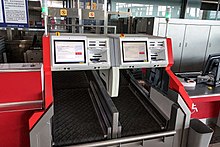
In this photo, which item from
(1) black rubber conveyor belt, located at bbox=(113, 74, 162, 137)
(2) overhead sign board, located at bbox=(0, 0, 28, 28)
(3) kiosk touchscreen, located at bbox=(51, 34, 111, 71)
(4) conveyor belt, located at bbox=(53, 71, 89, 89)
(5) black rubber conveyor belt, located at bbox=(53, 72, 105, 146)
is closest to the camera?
(3) kiosk touchscreen, located at bbox=(51, 34, 111, 71)

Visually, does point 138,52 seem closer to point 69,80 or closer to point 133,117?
point 133,117

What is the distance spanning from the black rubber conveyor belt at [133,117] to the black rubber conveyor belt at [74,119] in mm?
236

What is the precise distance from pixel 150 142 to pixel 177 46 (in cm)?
305

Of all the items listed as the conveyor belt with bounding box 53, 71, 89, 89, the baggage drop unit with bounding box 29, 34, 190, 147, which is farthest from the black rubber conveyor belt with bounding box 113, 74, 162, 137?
the conveyor belt with bounding box 53, 71, 89, 89

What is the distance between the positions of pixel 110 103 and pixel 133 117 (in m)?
0.32

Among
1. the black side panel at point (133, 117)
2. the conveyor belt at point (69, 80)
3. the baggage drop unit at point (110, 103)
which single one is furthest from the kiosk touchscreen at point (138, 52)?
the conveyor belt at point (69, 80)

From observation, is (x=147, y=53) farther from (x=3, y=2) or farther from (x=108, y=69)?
(x=3, y=2)

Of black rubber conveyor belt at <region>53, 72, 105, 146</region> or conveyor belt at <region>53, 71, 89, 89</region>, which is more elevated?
conveyor belt at <region>53, 71, 89, 89</region>

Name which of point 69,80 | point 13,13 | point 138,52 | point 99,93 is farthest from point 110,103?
point 13,13

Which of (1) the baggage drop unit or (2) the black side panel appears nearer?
(1) the baggage drop unit

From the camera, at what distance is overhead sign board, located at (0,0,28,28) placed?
75.1 inches

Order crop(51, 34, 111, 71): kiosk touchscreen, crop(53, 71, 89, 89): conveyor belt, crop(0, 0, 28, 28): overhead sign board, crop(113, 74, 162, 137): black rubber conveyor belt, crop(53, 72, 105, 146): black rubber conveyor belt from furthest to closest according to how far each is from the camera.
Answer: crop(53, 71, 89, 89): conveyor belt < crop(0, 0, 28, 28): overhead sign board < crop(113, 74, 162, 137): black rubber conveyor belt < crop(53, 72, 105, 146): black rubber conveyor belt < crop(51, 34, 111, 71): kiosk touchscreen

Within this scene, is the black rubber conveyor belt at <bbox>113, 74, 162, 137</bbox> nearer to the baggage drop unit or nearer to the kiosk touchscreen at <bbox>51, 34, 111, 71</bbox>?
the baggage drop unit

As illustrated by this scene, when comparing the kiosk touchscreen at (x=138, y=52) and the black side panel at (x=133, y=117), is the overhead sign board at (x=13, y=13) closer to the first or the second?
the kiosk touchscreen at (x=138, y=52)
